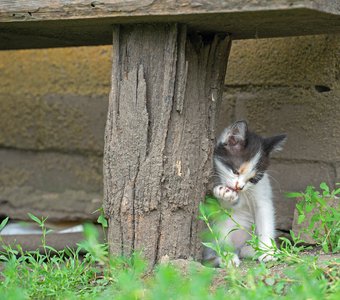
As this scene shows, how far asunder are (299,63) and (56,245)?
5.76ft

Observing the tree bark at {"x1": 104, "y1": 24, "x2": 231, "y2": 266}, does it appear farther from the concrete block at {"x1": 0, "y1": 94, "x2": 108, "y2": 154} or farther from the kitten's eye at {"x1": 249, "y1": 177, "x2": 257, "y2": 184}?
the concrete block at {"x1": 0, "y1": 94, "x2": 108, "y2": 154}

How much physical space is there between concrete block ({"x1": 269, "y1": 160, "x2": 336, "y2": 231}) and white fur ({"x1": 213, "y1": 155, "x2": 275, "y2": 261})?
22 centimetres

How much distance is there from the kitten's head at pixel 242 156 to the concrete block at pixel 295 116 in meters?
0.33

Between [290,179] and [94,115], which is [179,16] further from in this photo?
[94,115]

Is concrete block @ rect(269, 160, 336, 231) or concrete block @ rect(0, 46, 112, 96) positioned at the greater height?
concrete block @ rect(0, 46, 112, 96)

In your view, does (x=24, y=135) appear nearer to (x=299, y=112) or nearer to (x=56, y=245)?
(x=56, y=245)

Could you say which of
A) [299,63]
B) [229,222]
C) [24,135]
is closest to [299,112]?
[299,63]

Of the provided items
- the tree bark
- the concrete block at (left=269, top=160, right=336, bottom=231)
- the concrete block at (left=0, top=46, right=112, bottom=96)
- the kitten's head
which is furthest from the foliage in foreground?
the concrete block at (left=0, top=46, right=112, bottom=96)

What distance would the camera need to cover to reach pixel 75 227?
4551mm

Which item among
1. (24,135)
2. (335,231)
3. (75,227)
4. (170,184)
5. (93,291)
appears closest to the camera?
(93,291)

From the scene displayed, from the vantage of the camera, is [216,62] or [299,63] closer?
[216,62]

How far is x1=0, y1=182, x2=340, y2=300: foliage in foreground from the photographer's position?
2330 mm

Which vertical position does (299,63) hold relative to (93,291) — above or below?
above

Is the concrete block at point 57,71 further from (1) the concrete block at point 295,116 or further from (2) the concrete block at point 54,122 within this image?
(1) the concrete block at point 295,116
